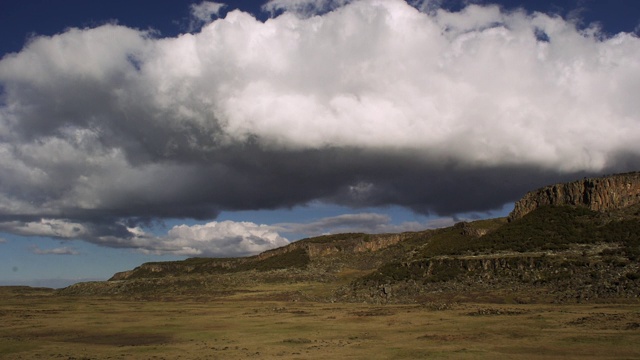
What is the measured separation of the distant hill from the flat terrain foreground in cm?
1385

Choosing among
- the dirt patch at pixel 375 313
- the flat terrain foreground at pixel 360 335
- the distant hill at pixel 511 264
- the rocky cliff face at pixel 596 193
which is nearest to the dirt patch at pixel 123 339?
the flat terrain foreground at pixel 360 335

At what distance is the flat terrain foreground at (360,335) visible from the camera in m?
33.7

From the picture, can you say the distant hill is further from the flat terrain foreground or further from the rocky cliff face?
the flat terrain foreground

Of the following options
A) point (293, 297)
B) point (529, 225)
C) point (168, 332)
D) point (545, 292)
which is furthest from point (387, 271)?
point (168, 332)

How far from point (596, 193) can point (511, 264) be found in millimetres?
38980

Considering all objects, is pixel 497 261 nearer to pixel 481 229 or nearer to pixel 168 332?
pixel 481 229

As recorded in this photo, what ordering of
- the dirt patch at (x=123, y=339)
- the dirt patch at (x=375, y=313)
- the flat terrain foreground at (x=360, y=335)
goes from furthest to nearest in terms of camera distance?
1. the dirt patch at (x=375, y=313)
2. the dirt patch at (x=123, y=339)
3. the flat terrain foreground at (x=360, y=335)

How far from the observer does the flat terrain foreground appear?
33656mm

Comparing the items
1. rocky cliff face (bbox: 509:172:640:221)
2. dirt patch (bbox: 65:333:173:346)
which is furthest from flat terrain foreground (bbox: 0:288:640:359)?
rocky cliff face (bbox: 509:172:640:221)

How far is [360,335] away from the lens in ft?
144

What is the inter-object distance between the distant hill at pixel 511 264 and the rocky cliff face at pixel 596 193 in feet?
0.69

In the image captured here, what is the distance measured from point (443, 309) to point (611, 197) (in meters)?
68.5

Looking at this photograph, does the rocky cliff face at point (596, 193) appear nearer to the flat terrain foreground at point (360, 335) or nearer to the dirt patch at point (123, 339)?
the flat terrain foreground at point (360, 335)

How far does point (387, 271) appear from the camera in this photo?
108 meters
